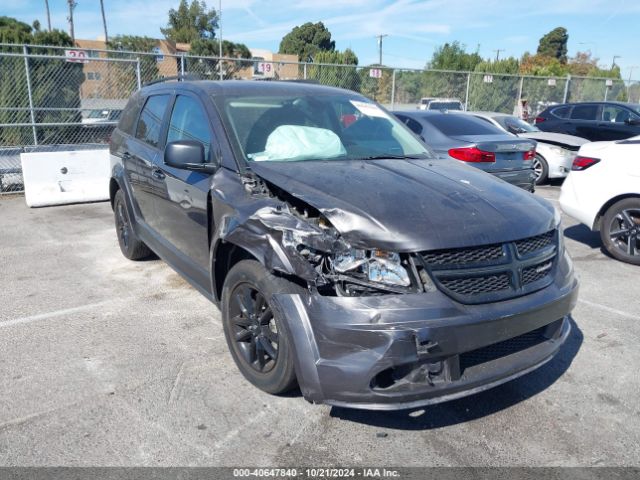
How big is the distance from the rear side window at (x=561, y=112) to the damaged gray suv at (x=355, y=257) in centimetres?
1083

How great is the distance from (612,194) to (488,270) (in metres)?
4.11

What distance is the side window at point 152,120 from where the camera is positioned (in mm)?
4676

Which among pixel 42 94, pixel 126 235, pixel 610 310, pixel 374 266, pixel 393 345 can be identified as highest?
pixel 42 94

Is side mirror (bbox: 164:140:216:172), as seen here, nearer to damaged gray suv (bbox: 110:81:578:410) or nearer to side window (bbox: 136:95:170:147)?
damaged gray suv (bbox: 110:81:578:410)

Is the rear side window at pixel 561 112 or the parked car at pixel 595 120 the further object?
the rear side window at pixel 561 112

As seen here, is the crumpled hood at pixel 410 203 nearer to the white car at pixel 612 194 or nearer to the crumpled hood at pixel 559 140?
the white car at pixel 612 194

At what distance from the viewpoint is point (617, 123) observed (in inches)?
480

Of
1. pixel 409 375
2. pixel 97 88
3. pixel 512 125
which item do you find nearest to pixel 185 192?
pixel 409 375

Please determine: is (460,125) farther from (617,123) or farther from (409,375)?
(409,375)

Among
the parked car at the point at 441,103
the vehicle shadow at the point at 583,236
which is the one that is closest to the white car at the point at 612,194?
the vehicle shadow at the point at 583,236

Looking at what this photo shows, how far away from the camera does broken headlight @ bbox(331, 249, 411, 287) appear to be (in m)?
2.61

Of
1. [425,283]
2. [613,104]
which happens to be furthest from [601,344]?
[613,104]

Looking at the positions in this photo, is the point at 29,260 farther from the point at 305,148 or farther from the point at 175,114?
the point at 305,148

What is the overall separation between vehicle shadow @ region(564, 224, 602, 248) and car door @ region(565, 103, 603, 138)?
18.8 feet
